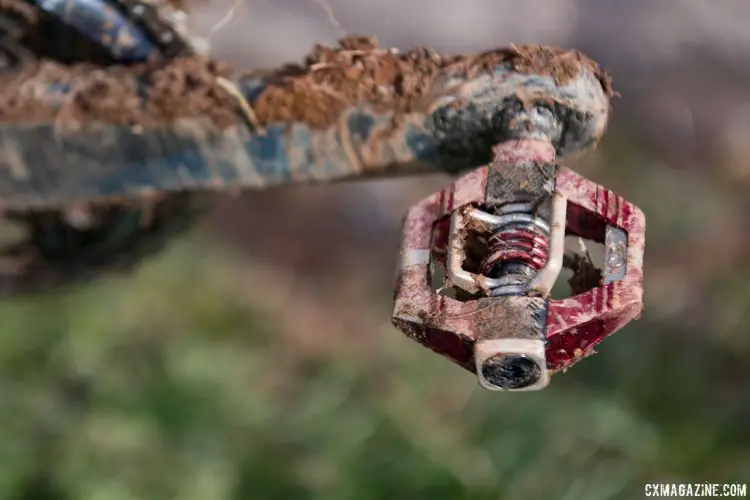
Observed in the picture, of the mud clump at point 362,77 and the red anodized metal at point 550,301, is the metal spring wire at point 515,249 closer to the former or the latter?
the red anodized metal at point 550,301

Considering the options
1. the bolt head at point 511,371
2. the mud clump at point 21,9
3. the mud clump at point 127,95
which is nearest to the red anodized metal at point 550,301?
the bolt head at point 511,371

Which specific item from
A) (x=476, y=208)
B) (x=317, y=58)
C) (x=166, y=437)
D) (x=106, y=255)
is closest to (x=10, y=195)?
(x=106, y=255)

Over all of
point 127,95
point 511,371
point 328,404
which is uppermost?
point 127,95

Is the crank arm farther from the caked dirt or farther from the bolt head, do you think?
the bolt head

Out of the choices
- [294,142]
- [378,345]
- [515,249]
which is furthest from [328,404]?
[515,249]

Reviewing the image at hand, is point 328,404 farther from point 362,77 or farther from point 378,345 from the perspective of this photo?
point 362,77

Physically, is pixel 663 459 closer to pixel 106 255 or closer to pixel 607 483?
pixel 607 483
